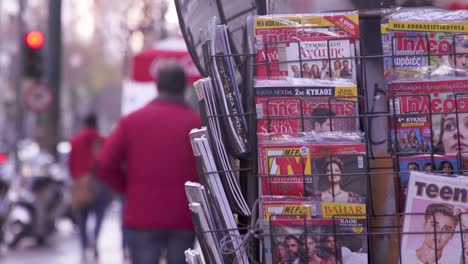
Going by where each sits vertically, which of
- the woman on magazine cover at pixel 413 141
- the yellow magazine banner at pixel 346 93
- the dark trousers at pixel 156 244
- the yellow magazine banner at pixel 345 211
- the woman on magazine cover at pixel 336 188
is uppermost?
the yellow magazine banner at pixel 346 93

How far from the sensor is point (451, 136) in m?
2.90

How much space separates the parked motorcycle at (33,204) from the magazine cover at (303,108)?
508 inches

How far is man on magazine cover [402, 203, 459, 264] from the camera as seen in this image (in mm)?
2834

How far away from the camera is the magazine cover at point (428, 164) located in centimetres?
289

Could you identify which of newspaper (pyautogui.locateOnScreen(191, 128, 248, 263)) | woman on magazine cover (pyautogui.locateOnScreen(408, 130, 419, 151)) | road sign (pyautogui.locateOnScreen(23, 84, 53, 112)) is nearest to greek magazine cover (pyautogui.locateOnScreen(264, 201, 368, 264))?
newspaper (pyautogui.locateOnScreen(191, 128, 248, 263))

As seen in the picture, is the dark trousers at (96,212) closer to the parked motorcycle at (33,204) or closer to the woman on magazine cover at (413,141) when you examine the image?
the parked motorcycle at (33,204)

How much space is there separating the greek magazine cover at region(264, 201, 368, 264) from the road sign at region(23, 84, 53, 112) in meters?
17.8

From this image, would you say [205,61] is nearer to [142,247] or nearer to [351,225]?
[351,225]

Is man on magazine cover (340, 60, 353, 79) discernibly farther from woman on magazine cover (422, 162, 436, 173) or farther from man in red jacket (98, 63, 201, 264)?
man in red jacket (98, 63, 201, 264)

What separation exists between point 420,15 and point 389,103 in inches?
10.3

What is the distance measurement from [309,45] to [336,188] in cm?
40

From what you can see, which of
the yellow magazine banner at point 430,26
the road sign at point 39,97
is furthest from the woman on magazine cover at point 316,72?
the road sign at point 39,97

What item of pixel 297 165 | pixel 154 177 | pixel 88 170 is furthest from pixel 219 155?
pixel 88 170

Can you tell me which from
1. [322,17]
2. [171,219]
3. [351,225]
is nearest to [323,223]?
[351,225]
